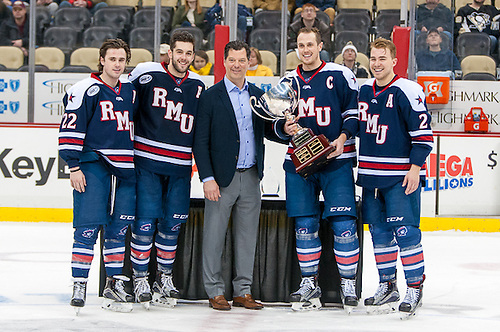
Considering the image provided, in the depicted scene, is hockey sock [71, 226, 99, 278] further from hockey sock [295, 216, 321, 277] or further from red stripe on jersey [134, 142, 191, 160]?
hockey sock [295, 216, 321, 277]

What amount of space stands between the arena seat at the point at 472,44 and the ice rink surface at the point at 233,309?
2.59m

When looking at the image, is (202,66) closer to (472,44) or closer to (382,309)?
(472,44)

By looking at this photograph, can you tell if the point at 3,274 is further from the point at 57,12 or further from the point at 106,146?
the point at 57,12

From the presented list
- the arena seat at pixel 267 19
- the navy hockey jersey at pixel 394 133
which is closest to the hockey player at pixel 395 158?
the navy hockey jersey at pixel 394 133

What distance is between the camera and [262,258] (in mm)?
4508

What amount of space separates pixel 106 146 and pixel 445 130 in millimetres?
4368

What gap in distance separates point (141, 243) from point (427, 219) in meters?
3.76

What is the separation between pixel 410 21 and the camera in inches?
299

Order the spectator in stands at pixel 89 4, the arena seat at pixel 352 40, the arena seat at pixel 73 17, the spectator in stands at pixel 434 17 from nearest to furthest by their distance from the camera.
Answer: the spectator in stands at pixel 434 17
the arena seat at pixel 352 40
the arena seat at pixel 73 17
the spectator in stands at pixel 89 4

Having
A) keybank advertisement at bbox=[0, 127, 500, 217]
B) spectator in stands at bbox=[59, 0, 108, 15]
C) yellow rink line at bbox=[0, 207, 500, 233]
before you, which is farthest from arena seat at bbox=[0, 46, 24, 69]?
yellow rink line at bbox=[0, 207, 500, 233]

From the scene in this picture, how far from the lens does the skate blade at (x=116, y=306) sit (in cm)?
409

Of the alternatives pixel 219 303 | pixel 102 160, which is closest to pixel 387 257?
pixel 219 303

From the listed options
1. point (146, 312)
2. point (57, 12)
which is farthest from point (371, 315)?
point (57, 12)

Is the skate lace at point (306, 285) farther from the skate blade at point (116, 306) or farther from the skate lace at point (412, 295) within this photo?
the skate blade at point (116, 306)
